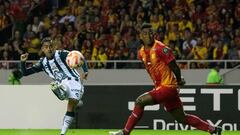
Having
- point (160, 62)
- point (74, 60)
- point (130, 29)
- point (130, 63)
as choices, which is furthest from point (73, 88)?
point (130, 29)

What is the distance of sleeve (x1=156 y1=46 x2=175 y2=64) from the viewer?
1245 centimetres

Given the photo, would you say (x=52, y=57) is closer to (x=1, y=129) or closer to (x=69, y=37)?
(x=1, y=129)

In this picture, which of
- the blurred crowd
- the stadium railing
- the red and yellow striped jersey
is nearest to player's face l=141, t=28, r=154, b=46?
the red and yellow striped jersey

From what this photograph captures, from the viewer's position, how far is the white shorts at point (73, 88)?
46.5 ft

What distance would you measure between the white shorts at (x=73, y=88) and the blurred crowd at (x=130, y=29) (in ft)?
28.9

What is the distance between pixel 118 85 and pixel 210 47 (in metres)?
4.64

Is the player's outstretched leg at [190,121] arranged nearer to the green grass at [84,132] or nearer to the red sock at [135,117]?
the red sock at [135,117]

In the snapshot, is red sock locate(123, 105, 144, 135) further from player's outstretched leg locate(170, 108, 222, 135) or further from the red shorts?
player's outstretched leg locate(170, 108, 222, 135)

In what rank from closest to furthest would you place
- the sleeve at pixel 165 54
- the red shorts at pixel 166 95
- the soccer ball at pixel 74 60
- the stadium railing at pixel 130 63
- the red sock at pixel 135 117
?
the sleeve at pixel 165 54, the red shorts at pixel 166 95, the red sock at pixel 135 117, the soccer ball at pixel 74 60, the stadium railing at pixel 130 63

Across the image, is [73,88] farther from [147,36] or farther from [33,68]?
[147,36]

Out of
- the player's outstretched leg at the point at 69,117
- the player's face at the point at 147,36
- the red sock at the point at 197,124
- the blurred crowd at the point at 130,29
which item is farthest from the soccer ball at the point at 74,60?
the blurred crowd at the point at 130,29

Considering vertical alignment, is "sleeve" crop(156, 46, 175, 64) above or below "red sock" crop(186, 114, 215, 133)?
above

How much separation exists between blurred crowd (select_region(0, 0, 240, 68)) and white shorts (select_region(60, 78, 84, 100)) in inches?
346

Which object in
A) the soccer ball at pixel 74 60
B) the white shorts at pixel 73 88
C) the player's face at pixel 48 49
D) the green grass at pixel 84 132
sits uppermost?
the player's face at pixel 48 49
